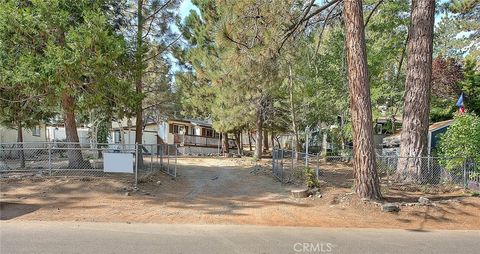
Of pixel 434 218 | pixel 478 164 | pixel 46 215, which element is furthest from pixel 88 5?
pixel 478 164

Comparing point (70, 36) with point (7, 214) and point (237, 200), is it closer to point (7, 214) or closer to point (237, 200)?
point (7, 214)

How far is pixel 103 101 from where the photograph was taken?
13.7 m

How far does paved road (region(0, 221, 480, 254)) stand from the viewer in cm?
627

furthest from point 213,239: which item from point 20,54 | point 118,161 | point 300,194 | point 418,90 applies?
point 418,90

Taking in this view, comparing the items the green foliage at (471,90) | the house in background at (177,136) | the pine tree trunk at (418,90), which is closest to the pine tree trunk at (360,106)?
the pine tree trunk at (418,90)

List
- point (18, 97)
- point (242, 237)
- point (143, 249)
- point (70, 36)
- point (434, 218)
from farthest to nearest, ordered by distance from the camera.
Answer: point (18, 97) → point (70, 36) → point (434, 218) → point (242, 237) → point (143, 249)

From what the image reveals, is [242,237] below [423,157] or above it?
below

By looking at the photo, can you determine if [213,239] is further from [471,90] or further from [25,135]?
[25,135]

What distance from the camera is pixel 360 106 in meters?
10.3

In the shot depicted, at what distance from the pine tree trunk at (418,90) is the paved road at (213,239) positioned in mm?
4674

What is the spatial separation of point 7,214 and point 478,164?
1311 cm

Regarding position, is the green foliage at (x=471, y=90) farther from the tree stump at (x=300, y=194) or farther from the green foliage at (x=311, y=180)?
the tree stump at (x=300, y=194)

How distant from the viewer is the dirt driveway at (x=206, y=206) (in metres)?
8.91

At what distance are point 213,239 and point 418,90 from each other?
9.25 metres
